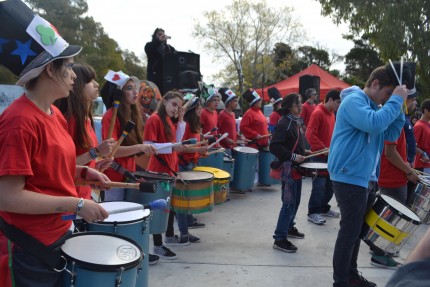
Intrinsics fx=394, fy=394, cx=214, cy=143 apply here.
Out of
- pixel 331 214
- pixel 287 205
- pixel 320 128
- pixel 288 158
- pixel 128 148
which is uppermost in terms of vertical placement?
pixel 320 128

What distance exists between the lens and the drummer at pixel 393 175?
4559 millimetres

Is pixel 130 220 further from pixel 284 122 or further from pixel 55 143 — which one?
pixel 284 122

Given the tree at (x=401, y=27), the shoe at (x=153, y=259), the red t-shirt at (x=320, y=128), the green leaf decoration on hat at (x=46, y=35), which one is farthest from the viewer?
the tree at (x=401, y=27)

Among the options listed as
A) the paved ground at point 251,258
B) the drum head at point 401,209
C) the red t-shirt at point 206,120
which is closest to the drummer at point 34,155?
Result: the paved ground at point 251,258

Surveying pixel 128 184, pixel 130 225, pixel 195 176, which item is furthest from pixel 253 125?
pixel 128 184

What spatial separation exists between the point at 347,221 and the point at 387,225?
41cm

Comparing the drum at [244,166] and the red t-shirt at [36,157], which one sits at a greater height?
the red t-shirt at [36,157]

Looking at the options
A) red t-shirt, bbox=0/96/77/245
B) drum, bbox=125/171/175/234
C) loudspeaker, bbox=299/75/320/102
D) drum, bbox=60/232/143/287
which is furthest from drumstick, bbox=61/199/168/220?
loudspeaker, bbox=299/75/320/102

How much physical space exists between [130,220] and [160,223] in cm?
112

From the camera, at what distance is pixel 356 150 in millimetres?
3414

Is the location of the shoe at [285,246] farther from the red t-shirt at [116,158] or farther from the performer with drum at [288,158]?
the red t-shirt at [116,158]

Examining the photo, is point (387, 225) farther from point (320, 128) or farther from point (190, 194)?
point (320, 128)

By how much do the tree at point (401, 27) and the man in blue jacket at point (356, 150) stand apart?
15.8 meters

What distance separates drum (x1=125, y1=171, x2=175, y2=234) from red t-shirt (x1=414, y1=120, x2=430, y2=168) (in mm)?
4461
